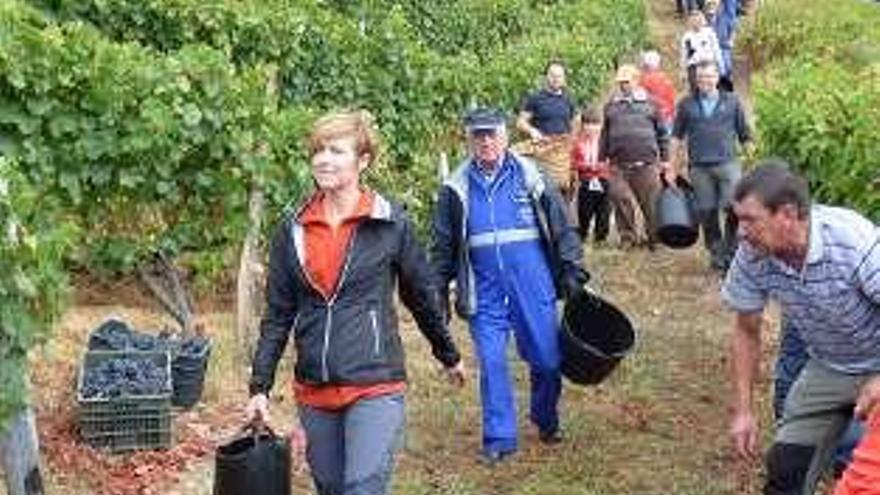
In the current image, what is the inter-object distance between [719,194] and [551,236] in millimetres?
5806

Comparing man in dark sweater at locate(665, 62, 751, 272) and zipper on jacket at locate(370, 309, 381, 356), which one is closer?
zipper on jacket at locate(370, 309, 381, 356)

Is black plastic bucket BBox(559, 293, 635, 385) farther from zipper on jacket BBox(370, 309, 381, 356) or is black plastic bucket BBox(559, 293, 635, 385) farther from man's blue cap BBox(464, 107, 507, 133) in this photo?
zipper on jacket BBox(370, 309, 381, 356)

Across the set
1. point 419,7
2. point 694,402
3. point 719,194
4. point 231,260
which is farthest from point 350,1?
point 694,402

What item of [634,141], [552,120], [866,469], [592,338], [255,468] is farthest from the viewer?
[552,120]

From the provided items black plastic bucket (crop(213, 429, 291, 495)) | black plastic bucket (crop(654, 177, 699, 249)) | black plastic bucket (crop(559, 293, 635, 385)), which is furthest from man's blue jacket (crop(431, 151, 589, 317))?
black plastic bucket (crop(654, 177, 699, 249))

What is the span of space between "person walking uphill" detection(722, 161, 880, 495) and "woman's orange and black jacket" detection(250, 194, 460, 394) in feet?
4.14

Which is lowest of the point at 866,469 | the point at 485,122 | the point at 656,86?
the point at 866,469

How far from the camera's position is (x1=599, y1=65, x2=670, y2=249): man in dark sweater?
605 inches

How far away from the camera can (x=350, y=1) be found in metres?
21.7

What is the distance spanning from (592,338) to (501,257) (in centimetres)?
68

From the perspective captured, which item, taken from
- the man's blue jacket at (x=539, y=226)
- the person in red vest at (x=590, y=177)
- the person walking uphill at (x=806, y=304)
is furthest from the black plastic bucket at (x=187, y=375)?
the person in red vest at (x=590, y=177)

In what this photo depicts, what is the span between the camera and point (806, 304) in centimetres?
623

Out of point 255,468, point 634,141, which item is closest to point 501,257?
point 255,468

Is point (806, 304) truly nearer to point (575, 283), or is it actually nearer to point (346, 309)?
point (346, 309)
